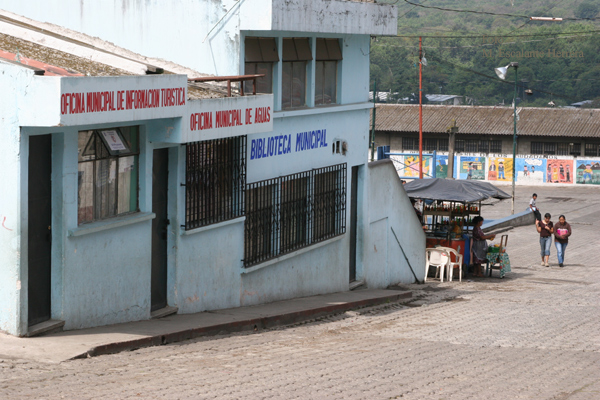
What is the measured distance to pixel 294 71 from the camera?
1257cm

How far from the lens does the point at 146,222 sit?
30.0 ft

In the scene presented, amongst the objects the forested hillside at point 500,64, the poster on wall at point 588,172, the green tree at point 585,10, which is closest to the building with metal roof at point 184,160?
the poster on wall at point 588,172

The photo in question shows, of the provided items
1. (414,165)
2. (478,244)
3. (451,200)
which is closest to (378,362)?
(451,200)

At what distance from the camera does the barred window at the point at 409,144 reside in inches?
1969

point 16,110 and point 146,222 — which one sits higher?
point 16,110

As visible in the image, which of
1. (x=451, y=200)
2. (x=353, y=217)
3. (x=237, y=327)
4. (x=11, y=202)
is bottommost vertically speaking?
(x=237, y=327)

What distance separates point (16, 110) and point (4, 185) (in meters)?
0.74

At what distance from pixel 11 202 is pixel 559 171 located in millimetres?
43835

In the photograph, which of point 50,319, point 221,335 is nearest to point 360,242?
point 221,335

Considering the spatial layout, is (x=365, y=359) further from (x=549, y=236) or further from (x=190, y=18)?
(x=549, y=236)

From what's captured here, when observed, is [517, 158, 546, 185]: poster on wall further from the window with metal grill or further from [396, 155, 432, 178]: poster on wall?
[396, 155, 432, 178]: poster on wall

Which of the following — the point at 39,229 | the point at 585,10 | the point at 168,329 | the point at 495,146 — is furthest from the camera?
the point at 585,10

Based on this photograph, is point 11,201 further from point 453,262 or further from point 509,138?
point 509,138

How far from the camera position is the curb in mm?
7582
